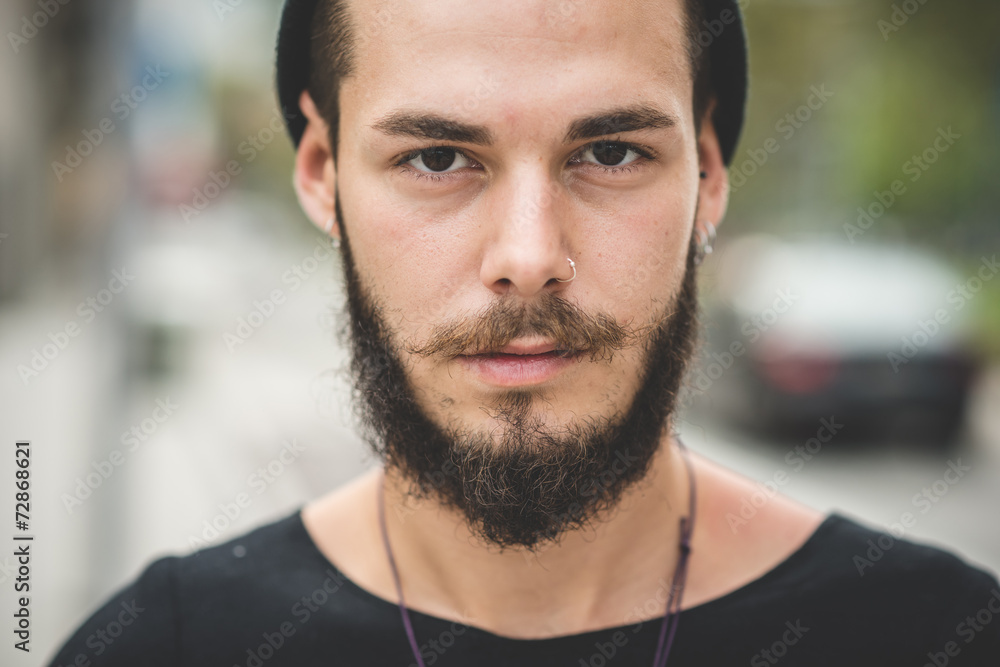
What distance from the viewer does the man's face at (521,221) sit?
5.61 feet

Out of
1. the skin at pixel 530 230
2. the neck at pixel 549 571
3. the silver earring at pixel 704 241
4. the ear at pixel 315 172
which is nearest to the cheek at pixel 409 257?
the skin at pixel 530 230

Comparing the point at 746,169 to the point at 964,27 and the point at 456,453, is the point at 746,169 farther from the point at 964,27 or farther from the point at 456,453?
the point at 456,453

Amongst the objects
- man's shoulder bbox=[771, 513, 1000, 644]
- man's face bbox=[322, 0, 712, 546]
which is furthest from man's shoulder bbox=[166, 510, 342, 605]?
man's shoulder bbox=[771, 513, 1000, 644]

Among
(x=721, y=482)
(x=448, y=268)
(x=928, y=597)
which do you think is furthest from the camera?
(x=721, y=482)

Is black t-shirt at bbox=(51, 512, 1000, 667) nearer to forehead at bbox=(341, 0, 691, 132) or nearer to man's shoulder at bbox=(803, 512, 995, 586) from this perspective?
man's shoulder at bbox=(803, 512, 995, 586)

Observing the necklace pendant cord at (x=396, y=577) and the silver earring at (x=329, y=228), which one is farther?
the silver earring at (x=329, y=228)

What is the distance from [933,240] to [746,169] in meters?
4.94

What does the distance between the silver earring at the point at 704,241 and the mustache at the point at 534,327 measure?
0.45m

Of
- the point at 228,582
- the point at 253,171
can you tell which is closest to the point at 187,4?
the point at 228,582

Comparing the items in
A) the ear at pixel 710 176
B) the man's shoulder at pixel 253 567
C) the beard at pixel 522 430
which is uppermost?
the ear at pixel 710 176

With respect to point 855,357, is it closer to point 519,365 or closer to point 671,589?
point 671,589

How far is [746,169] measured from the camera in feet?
69.9

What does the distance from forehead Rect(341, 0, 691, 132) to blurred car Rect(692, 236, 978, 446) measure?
24.1ft

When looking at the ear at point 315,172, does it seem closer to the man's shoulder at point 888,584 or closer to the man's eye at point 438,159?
the man's eye at point 438,159
